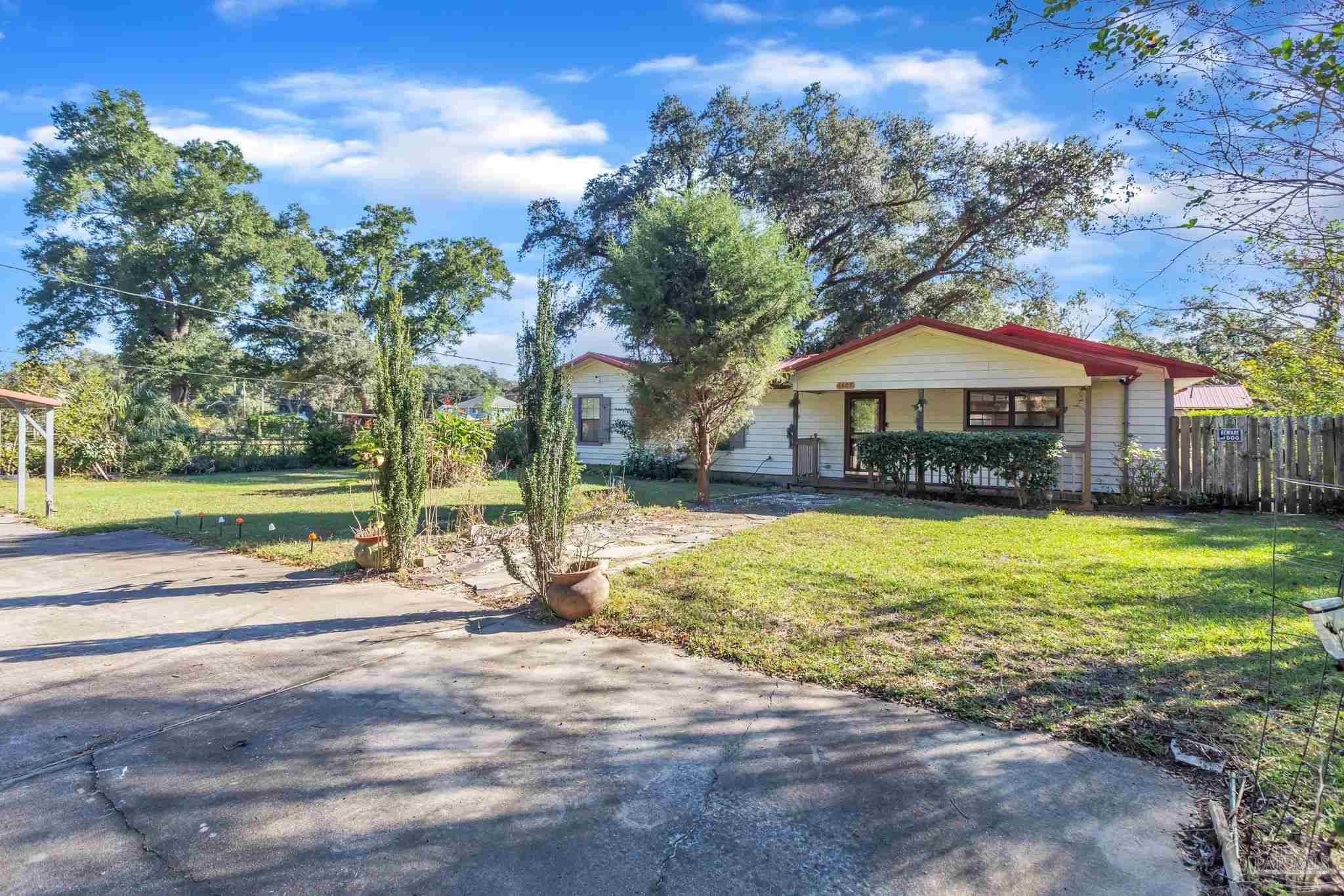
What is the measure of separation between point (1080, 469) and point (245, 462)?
2470cm

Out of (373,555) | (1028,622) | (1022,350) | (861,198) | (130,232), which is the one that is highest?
(130,232)

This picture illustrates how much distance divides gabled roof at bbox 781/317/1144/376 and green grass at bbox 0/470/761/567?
345cm

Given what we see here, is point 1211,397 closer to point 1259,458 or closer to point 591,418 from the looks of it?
point 1259,458

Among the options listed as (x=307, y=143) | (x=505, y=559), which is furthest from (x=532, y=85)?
(x=505, y=559)

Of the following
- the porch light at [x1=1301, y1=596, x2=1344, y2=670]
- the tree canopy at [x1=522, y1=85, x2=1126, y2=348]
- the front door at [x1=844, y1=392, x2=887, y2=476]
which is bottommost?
the porch light at [x1=1301, y1=596, x2=1344, y2=670]

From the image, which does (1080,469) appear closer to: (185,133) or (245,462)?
(245,462)

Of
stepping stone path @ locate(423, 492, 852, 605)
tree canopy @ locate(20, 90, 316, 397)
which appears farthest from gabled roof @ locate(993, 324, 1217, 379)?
tree canopy @ locate(20, 90, 316, 397)

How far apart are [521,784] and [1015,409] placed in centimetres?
1339

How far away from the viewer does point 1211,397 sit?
103ft

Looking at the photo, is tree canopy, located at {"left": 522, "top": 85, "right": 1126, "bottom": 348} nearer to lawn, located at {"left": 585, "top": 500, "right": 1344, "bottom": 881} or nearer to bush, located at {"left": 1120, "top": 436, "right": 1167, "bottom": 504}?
bush, located at {"left": 1120, "top": 436, "right": 1167, "bottom": 504}

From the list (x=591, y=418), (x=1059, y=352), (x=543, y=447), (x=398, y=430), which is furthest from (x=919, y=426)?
(x=398, y=430)

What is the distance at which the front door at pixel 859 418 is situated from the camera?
15.2 m

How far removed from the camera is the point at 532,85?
1111 centimetres

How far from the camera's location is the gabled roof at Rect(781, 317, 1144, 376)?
11.1 meters
